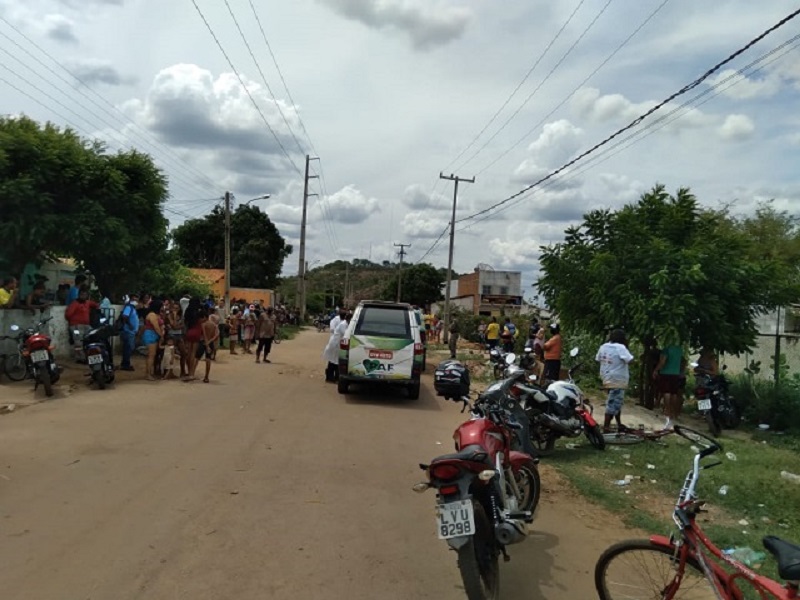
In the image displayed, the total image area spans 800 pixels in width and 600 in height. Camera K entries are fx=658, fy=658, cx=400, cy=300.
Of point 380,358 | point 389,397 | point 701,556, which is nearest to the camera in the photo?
point 701,556

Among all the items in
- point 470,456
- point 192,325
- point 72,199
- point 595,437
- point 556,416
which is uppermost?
point 72,199

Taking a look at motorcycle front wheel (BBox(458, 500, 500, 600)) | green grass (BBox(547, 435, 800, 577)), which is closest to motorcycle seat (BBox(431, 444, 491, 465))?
motorcycle front wheel (BBox(458, 500, 500, 600))

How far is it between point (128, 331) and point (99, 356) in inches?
135

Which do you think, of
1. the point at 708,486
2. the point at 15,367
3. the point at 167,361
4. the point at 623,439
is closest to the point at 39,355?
the point at 15,367

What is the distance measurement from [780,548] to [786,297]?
10.5 metres

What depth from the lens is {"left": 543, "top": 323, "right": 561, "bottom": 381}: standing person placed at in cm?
1455

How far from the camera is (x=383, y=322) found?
1338 centimetres

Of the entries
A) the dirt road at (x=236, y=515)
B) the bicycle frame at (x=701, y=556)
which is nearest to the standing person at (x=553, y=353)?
the dirt road at (x=236, y=515)

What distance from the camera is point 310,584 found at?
14.0 ft

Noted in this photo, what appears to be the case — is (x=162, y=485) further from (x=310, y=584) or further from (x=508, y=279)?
(x=508, y=279)

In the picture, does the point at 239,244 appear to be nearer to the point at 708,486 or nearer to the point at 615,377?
the point at 615,377

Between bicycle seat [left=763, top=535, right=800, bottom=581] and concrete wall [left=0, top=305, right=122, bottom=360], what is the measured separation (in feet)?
41.1

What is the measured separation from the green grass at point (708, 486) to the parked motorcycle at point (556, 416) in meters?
0.28

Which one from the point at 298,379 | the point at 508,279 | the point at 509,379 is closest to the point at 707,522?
the point at 509,379
